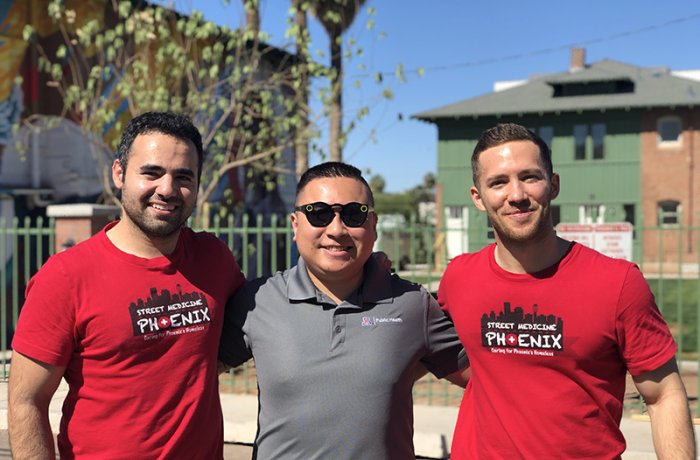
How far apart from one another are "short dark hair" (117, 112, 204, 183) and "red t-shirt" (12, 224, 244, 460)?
374 mm

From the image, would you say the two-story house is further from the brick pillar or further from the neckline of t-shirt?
the neckline of t-shirt

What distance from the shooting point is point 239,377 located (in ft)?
32.0

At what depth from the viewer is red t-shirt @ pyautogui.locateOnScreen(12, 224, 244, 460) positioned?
109 inches

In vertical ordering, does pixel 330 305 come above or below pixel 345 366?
above

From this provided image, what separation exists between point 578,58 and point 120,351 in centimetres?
3428

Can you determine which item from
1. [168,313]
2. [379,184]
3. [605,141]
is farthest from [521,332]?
[379,184]

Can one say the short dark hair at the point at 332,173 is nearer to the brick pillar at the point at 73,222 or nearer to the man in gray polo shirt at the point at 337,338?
the man in gray polo shirt at the point at 337,338

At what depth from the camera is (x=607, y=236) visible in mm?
7812

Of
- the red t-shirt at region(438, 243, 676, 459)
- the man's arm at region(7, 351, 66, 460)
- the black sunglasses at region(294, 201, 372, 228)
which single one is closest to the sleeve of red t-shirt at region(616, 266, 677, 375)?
the red t-shirt at region(438, 243, 676, 459)

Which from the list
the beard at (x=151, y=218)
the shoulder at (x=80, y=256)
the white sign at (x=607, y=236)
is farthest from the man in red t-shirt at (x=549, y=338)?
the white sign at (x=607, y=236)

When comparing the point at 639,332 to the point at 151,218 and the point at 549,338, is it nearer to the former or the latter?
the point at 549,338

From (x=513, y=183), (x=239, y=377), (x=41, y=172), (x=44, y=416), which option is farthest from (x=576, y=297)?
(x=41, y=172)

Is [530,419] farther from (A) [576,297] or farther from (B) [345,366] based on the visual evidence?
(B) [345,366]

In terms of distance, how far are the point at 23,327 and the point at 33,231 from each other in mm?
6870
